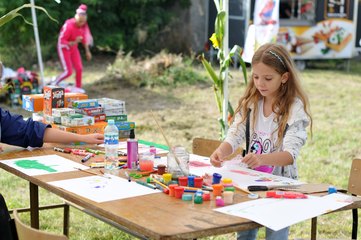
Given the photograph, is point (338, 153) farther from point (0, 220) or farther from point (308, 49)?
point (308, 49)

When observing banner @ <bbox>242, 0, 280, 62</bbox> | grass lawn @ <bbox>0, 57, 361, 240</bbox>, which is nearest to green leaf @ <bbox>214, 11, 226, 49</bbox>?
grass lawn @ <bbox>0, 57, 361, 240</bbox>

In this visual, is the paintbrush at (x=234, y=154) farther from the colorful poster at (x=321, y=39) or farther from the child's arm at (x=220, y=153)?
the colorful poster at (x=321, y=39)

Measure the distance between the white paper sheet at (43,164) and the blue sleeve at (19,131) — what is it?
20 centimetres

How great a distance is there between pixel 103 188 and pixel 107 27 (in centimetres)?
1248

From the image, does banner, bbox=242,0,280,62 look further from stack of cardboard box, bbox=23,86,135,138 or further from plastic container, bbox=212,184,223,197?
plastic container, bbox=212,184,223,197

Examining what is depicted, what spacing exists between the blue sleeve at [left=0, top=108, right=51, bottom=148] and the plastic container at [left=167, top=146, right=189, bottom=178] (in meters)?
0.98

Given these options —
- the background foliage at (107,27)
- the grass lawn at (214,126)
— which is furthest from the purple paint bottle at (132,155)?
the background foliage at (107,27)

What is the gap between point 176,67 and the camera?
11.7 meters

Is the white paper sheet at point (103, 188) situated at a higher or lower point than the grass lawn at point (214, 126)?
higher

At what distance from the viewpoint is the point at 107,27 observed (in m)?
15.1

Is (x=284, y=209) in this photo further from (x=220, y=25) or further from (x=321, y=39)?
(x=321, y=39)

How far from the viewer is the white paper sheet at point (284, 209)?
2525 mm

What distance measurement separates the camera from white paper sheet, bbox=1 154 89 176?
11.0ft

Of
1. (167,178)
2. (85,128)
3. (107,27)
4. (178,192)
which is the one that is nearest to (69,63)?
(107,27)
